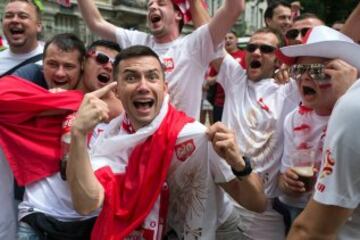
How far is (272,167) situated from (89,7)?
2226 mm

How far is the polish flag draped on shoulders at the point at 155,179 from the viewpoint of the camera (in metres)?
2.63

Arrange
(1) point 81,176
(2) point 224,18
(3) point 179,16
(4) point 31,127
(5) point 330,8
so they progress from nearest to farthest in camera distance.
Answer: (1) point 81,176 → (4) point 31,127 → (2) point 224,18 → (3) point 179,16 → (5) point 330,8

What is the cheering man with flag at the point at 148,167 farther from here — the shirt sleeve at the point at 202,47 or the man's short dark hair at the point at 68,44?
the shirt sleeve at the point at 202,47

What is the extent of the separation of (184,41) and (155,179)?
1650mm

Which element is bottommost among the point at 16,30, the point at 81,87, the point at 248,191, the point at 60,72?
the point at 248,191

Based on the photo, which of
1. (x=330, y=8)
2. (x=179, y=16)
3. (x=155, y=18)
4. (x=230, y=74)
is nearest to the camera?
(x=230, y=74)

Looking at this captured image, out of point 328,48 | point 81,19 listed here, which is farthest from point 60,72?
point 81,19

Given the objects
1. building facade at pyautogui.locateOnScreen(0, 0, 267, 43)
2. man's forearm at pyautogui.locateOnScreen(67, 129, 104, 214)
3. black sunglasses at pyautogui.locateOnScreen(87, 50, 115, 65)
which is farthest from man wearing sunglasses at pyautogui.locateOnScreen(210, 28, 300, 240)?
building facade at pyautogui.locateOnScreen(0, 0, 267, 43)

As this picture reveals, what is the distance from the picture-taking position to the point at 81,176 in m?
2.48

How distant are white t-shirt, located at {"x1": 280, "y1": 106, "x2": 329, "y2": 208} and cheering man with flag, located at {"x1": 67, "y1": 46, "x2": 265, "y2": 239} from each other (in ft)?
1.50

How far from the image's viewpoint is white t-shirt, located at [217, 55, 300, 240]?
11.4 ft

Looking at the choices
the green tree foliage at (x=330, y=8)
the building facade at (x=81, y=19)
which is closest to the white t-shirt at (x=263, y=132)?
the green tree foliage at (x=330, y=8)

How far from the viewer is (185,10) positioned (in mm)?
4375

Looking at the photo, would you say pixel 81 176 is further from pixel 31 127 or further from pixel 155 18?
pixel 155 18
